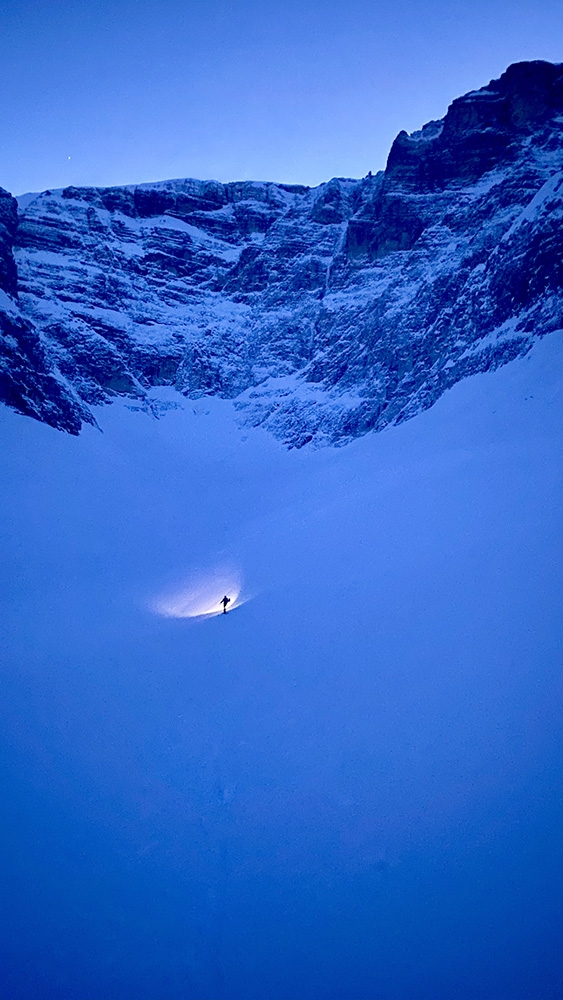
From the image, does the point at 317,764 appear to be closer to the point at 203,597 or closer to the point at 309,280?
the point at 203,597

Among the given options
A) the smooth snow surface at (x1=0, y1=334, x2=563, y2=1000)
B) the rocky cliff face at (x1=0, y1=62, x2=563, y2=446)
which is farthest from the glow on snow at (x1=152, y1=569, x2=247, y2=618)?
the rocky cliff face at (x1=0, y1=62, x2=563, y2=446)

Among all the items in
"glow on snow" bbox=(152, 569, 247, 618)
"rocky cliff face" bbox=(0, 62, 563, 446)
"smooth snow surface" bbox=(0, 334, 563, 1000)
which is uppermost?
"rocky cliff face" bbox=(0, 62, 563, 446)

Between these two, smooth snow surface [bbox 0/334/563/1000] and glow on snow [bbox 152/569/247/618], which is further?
glow on snow [bbox 152/569/247/618]

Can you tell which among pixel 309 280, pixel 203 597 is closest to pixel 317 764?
pixel 203 597

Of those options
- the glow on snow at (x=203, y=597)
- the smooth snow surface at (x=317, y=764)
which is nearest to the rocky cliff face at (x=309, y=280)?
the smooth snow surface at (x=317, y=764)

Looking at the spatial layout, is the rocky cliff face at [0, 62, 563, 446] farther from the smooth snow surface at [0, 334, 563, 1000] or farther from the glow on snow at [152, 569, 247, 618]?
the glow on snow at [152, 569, 247, 618]

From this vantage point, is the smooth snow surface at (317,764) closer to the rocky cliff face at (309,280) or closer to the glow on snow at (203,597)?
the glow on snow at (203,597)

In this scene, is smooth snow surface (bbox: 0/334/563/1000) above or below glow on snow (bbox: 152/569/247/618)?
below
